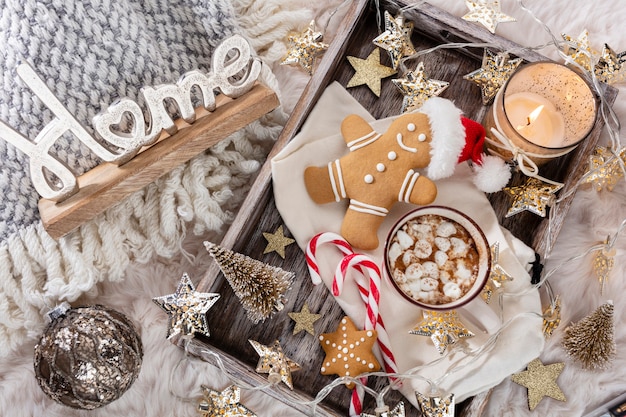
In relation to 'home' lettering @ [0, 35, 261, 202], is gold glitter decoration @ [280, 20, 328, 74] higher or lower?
higher

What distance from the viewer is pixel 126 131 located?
0.72 meters

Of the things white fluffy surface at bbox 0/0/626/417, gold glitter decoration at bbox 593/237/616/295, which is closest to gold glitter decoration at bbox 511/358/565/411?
white fluffy surface at bbox 0/0/626/417

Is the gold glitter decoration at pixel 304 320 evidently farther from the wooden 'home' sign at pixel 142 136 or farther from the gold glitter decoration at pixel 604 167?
the gold glitter decoration at pixel 604 167

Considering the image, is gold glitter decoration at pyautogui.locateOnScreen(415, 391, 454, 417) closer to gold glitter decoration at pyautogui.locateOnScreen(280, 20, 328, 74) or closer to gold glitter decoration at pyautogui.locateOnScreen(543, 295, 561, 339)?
gold glitter decoration at pyautogui.locateOnScreen(543, 295, 561, 339)

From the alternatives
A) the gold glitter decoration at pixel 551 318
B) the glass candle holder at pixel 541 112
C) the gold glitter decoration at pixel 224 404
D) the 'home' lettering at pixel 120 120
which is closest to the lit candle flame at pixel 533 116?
the glass candle holder at pixel 541 112

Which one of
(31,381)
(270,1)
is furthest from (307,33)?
(31,381)

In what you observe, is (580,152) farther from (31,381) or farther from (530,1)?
(31,381)

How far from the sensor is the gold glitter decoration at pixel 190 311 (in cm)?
70

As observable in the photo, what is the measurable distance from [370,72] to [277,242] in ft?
0.88

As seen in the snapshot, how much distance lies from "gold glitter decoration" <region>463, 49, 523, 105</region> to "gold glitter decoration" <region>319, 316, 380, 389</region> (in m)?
0.36

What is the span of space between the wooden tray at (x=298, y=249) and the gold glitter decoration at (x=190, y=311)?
0.01 m

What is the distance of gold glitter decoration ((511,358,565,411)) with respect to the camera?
0.78 metres

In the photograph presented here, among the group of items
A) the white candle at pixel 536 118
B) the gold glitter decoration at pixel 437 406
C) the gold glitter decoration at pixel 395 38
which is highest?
the gold glitter decoration at pixel 395 38

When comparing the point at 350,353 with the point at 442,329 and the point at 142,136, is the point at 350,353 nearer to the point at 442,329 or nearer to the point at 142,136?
the point at 442,329
